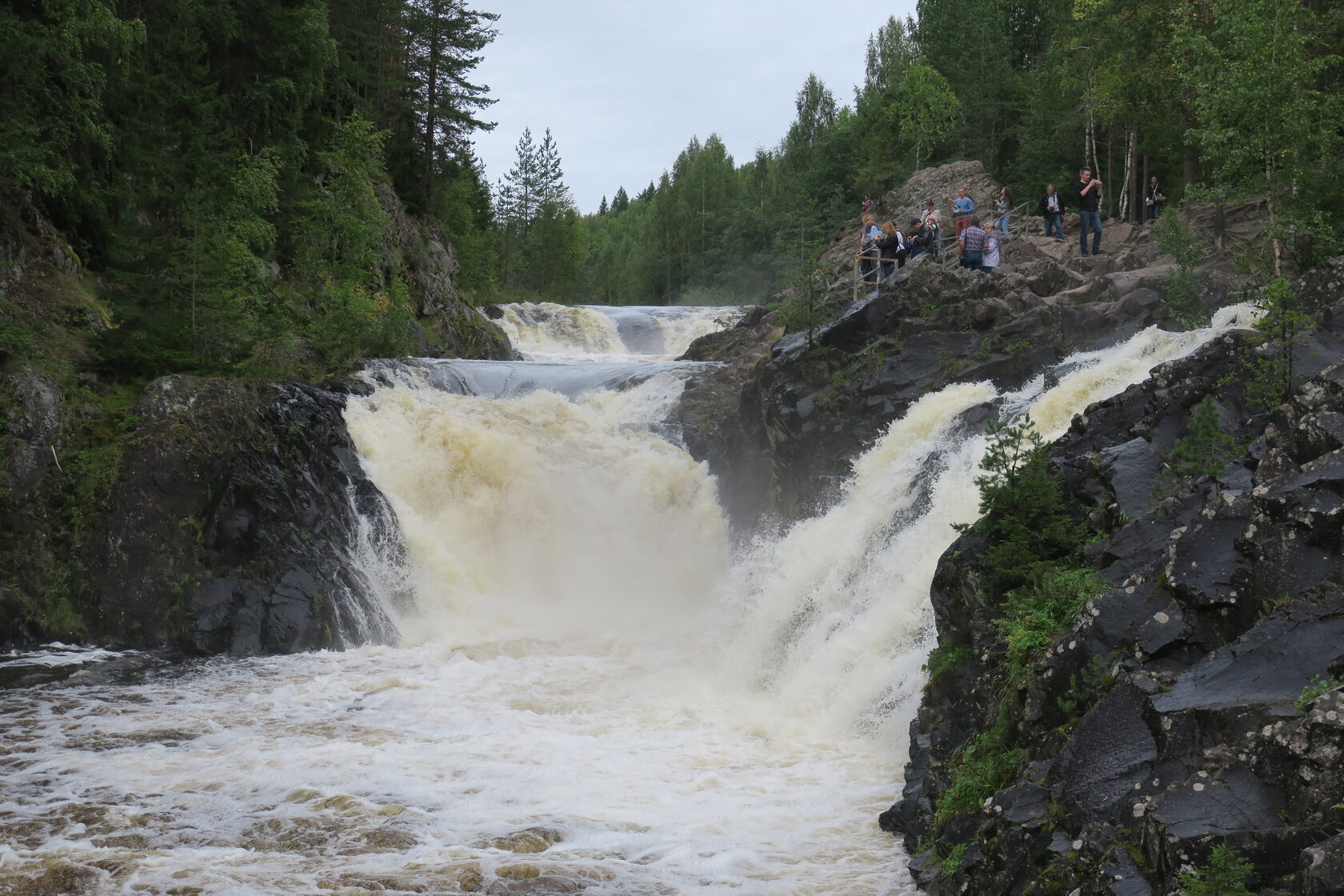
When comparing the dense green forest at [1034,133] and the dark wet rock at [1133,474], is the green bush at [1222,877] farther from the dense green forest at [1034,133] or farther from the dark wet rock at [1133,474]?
the dense green forest at [1034,133]

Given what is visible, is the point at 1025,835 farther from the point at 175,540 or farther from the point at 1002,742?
the point at 175,540

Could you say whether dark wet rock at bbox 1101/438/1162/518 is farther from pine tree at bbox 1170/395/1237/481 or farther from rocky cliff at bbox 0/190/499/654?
rocky cliff at bbox 0/190/499/654

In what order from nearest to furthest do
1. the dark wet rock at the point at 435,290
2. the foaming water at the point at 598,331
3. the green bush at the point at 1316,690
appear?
the green bush at the point at 1316,690
the dark wet rock at the point at 435,290
the foaming water at the point at 598,331

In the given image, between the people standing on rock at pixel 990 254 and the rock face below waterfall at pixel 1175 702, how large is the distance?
419 inches

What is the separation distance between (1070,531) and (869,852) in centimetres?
361

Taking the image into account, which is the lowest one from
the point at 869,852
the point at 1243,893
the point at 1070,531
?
the point at 869,852

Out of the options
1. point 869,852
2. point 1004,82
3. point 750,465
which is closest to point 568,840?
point 869,852

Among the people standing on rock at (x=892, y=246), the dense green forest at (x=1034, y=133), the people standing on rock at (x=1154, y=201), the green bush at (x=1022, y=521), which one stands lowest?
the green bush at (x=1022, y=521)

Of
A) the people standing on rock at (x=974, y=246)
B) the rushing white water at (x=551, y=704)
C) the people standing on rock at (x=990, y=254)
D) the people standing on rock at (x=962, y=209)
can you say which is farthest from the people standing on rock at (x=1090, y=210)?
the rushing white water at (x=551, y=704)

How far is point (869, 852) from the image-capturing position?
348 inches

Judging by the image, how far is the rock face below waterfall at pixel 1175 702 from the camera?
5.85 metres

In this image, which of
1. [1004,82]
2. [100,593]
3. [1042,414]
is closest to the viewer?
[1042,414]

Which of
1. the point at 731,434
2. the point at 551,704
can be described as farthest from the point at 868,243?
the point at 551,704

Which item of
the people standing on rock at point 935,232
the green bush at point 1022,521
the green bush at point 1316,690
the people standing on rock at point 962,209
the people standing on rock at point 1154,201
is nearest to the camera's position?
the green bush at point 1316,690
